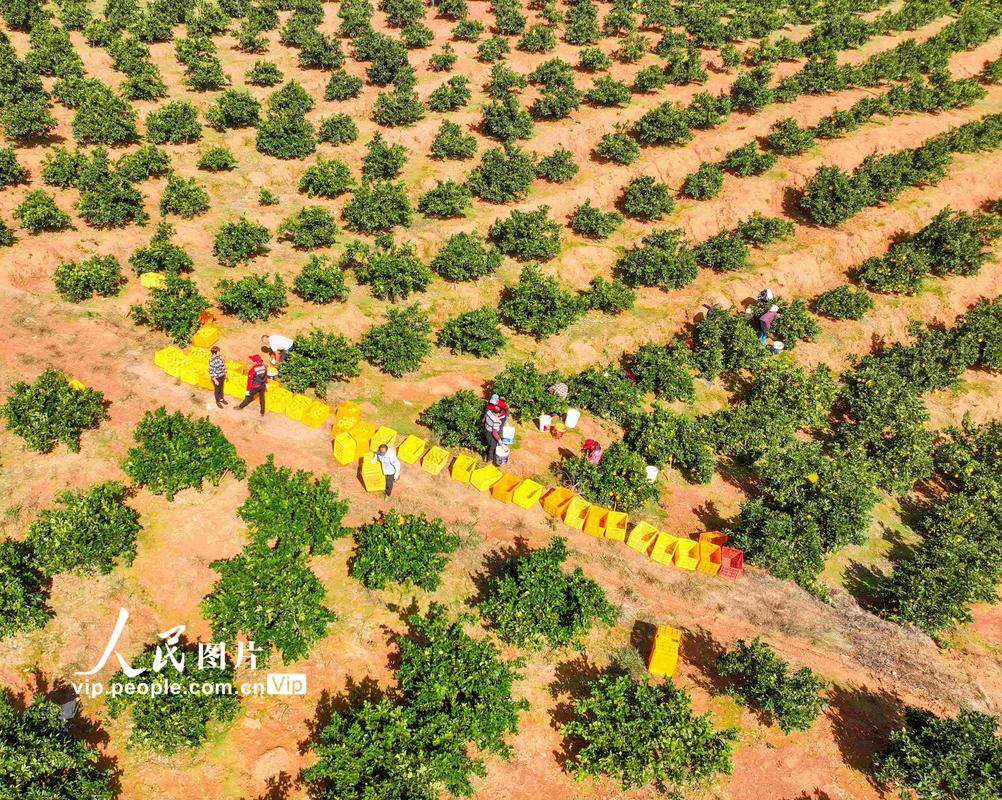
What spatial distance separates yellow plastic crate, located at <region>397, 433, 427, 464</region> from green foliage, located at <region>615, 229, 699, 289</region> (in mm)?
14153

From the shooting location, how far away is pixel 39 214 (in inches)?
894

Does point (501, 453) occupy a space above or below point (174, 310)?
below

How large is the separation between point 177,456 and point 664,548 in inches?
559

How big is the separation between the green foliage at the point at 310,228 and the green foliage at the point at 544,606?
724 inches

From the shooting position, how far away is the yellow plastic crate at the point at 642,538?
16.7 m

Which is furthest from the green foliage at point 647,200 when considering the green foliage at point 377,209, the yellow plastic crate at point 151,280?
the yellow plastic crate at point 151,280

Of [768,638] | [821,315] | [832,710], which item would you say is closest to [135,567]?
[768,638]

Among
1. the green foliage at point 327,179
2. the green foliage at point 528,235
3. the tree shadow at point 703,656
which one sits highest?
the green foliage at point 327,179

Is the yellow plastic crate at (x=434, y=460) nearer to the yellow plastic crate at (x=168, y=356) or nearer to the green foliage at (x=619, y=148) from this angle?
the yellow plastic crate at (x=168, y=356)

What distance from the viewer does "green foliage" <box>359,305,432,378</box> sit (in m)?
21.1

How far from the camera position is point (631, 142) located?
31797mm

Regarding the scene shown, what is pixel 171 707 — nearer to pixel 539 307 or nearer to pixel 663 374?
pixel 539 307

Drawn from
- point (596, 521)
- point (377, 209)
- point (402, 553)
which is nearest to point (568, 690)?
point (596, 521)

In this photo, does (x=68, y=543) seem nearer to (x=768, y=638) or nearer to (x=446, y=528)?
(x=446, y=528)
